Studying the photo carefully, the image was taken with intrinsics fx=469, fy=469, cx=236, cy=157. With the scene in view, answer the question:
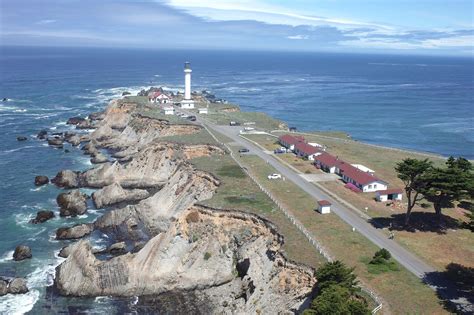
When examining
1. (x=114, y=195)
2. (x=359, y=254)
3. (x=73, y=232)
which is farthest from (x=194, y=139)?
(x=359, y=254)

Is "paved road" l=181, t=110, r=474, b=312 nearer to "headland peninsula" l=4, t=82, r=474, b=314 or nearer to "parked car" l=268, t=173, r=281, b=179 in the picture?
"headland peninsula" l=4, t=82, r=474, b=314

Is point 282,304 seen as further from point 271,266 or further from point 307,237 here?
point 307,237

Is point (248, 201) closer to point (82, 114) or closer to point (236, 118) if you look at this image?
point (236, 118)

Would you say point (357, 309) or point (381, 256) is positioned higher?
point (357, 309)

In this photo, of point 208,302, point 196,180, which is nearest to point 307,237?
point 208,302

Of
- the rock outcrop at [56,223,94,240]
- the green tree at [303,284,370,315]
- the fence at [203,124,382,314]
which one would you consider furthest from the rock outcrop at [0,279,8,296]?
the green tree at [303,284,370,315]

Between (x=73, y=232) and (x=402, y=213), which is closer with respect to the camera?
(x=402, y=213)

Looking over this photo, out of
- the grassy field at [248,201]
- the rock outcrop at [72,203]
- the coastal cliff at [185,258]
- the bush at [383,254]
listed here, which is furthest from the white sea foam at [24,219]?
the bush at [383,254]
